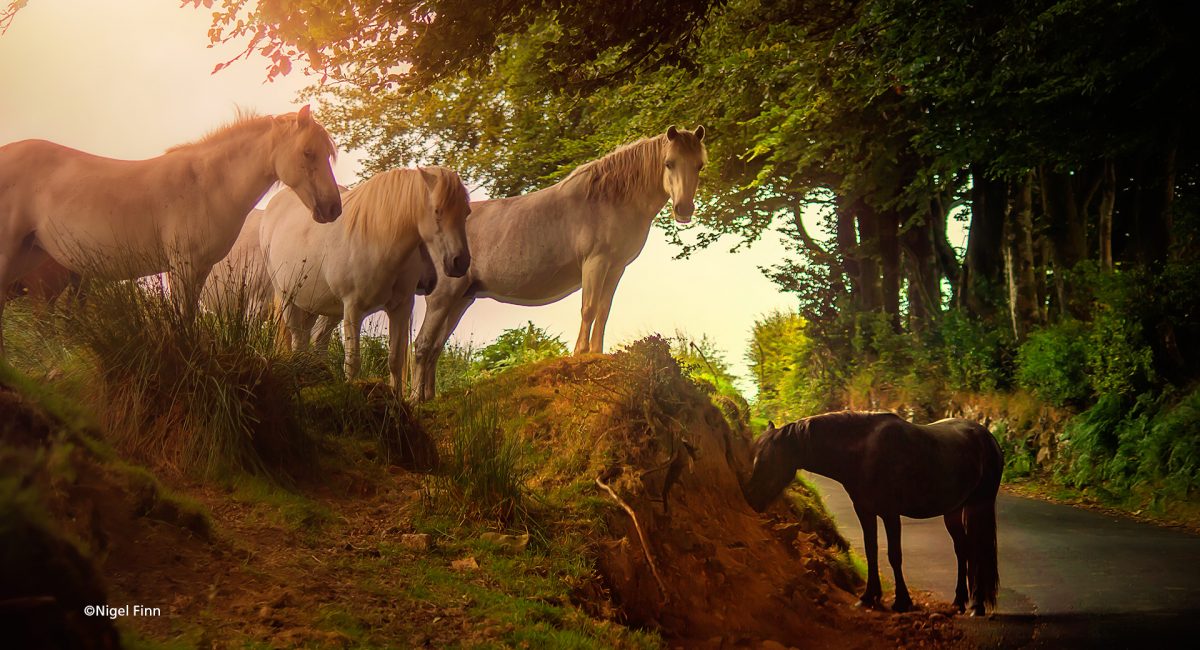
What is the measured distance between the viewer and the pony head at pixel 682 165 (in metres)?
8.24

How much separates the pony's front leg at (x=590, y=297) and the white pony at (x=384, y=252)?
1.17 meters

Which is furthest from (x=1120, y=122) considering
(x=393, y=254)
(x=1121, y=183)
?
(x=393, y=254)

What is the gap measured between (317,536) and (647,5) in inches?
234

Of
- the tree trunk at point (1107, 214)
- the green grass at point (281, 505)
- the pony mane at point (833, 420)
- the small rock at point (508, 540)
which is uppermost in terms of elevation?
the tree trunk at point (1107, 214)

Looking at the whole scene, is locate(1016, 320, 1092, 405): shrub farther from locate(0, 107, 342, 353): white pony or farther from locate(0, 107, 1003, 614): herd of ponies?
locate(0, 107, 342, 353): white pony

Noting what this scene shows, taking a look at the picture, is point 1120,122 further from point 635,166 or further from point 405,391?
point 405,391

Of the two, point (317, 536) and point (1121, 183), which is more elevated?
point (1121, 183)

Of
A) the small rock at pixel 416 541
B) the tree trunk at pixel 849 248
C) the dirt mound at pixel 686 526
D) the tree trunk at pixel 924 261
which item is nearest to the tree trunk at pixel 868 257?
the tree trunk at pixel 849 248

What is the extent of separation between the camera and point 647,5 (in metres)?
9.39

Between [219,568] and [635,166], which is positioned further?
[635,166]

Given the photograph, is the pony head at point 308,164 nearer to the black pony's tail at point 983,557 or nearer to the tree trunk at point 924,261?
the black pony's tail at point 983,557

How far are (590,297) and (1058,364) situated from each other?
313 inches

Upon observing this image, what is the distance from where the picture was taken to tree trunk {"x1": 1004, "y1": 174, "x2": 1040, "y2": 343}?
15641mm

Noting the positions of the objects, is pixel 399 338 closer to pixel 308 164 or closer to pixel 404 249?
pixel 404 249
